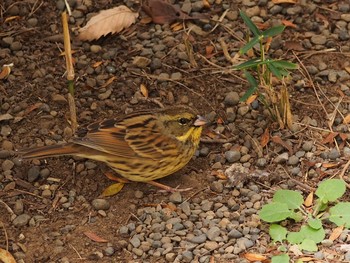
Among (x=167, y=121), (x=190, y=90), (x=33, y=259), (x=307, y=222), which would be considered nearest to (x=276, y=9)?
(x=190, y=90)

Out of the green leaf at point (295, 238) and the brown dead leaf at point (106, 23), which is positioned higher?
the brown dead leaf at point (106, 23)

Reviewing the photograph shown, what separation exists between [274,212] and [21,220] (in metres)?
1.67

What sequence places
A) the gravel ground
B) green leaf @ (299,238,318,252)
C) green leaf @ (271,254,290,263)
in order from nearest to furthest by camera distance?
green leaf @ (271,254,290,263)
green leaf @ (299,238,318,252)
the gravel ground

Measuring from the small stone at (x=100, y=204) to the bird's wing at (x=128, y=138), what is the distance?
344 mm

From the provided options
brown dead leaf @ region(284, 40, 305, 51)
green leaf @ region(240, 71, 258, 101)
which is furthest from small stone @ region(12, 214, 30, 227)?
brown dead leaf @ region(284, 40, 305, 51)

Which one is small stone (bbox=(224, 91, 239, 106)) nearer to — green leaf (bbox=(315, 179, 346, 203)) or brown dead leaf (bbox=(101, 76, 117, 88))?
brown dead leaf (bbox=(101, 76, 117, 88))

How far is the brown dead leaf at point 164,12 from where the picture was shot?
7.32 m

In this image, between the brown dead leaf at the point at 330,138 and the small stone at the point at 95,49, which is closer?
the brown dead leaf at the point at 330,138

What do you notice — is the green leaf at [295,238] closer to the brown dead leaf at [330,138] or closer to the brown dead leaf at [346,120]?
the brown dead leaf at [330,138]

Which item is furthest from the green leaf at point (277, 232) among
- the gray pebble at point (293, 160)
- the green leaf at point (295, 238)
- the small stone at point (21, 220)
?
the small stone at point (21, 220)

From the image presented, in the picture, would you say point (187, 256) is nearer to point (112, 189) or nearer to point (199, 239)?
point (199, 239)

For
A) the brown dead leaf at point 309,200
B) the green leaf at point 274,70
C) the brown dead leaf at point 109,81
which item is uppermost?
the green leaf at point 274,70

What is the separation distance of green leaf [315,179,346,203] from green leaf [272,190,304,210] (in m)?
0.13

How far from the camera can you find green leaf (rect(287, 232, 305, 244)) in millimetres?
5539
